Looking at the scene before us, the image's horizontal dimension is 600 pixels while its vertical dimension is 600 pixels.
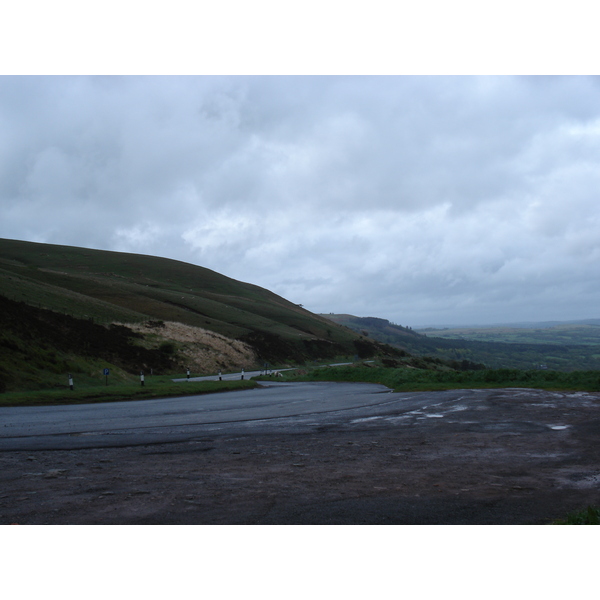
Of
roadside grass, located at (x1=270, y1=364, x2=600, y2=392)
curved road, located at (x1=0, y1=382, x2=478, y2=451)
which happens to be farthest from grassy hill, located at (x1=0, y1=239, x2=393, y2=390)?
roadside grass, located at (x1=270, y1=364, x2=600, y2=392)

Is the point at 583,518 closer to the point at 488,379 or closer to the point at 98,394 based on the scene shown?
the point at 98,394

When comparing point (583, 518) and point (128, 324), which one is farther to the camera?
point (128, 324)

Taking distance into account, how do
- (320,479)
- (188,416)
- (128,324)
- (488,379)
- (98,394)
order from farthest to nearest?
(128,324), (488,379), (98,394), (188,416), (320,479)

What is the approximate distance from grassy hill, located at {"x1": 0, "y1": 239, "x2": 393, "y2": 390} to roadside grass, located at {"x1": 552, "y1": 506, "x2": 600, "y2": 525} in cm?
2480

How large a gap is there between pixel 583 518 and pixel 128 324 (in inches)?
2204

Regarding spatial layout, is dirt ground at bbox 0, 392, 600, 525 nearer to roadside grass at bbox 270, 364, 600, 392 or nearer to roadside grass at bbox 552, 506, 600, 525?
roadside grass at bbox 552, 506, 600, 525

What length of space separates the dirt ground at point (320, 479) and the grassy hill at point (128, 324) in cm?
1775

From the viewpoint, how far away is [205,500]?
716 cm

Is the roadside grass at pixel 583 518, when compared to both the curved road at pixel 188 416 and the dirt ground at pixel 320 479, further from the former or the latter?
the curved road at pixel 188 416

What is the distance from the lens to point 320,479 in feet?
27.7

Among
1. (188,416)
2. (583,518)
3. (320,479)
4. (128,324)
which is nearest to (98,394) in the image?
(188,416)

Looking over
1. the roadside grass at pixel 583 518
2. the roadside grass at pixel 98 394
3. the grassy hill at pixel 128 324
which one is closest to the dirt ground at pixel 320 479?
the roadside grass at pixel 583 518

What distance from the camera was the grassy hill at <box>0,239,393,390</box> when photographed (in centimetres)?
3056

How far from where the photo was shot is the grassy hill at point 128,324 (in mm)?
30562
